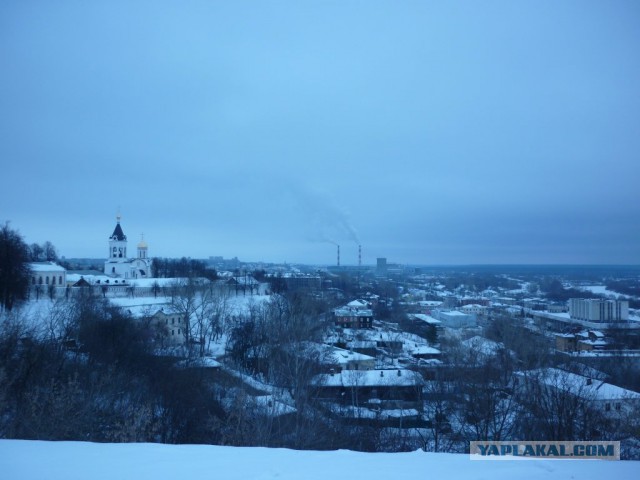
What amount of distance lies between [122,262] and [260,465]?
5296cm

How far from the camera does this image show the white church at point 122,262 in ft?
171

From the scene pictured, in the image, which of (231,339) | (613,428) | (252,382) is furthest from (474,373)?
(231,339)

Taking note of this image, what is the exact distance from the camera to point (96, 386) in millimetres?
10961

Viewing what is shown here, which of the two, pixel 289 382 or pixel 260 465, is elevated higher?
pixel 260 465

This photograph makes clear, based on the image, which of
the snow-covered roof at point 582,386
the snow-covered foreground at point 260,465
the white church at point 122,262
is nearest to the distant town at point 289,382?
the snow-covered roof at point 582,386

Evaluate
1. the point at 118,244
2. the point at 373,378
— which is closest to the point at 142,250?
the point at 118,244

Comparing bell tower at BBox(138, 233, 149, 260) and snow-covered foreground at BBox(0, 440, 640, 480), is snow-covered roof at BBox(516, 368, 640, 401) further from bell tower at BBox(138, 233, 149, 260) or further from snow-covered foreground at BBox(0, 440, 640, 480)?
bell tower at BBox(138, 233, 149, 260)

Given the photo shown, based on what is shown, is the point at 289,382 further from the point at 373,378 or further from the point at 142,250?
the point at 142,250

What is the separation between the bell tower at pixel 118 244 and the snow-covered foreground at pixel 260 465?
5223 centimetres

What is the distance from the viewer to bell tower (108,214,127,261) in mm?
52812

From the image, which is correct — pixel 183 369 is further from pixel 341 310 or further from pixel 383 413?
pixel 341 310

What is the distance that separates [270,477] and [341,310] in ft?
111

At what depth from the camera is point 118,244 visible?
174ft

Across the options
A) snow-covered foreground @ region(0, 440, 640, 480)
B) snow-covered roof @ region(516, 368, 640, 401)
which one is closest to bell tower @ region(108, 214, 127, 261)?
snow-covered roof @ region(516, 368, 640, 401)
